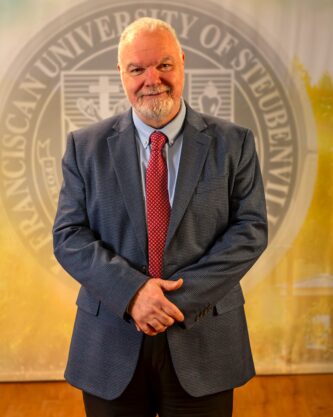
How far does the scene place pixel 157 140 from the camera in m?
1.63

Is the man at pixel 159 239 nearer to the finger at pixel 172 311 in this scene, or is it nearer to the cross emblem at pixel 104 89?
the finger at pixel 172 311

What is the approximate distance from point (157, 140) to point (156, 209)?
173 mm

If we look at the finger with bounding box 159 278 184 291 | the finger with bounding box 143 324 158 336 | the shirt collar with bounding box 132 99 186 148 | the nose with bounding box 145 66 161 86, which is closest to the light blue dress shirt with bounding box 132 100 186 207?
the shirt collar with bounding box 132 99 186 148

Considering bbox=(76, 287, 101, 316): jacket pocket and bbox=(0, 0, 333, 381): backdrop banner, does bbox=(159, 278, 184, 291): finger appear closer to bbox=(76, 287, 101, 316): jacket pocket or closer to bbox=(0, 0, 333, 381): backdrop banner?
bbox=(76, 287, 101, 316): jacket pocket

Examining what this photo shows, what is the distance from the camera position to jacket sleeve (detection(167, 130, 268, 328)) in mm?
1538

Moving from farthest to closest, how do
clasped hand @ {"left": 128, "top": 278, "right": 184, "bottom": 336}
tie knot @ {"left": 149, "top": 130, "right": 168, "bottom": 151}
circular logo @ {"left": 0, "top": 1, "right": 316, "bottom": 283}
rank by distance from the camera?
circular logo @ {"left": 0, "top": 1, "right": 316, "bottom": 283}
tie knot @ {"left": 149, "top": 130, "right": 168, "bottom": 151}
clasped hand @ {"left": 128, "top": 278, "right": 184, "bottom": 336}

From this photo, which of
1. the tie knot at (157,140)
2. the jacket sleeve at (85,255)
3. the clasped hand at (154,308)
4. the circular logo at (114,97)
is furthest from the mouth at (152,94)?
the circular logo at (114,97)

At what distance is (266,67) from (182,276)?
1769 mm

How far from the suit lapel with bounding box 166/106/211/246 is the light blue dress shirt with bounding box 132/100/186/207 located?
0.9 inches

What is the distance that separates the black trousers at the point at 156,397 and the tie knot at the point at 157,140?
1.49ft

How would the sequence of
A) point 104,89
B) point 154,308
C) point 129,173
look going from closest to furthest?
A: point 154,308
point 129,173
point 104,89

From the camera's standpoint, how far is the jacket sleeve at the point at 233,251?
1.54 metres

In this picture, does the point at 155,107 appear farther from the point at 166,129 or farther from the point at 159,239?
the point at 159,239

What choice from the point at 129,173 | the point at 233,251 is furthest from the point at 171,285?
the point at 129,173
